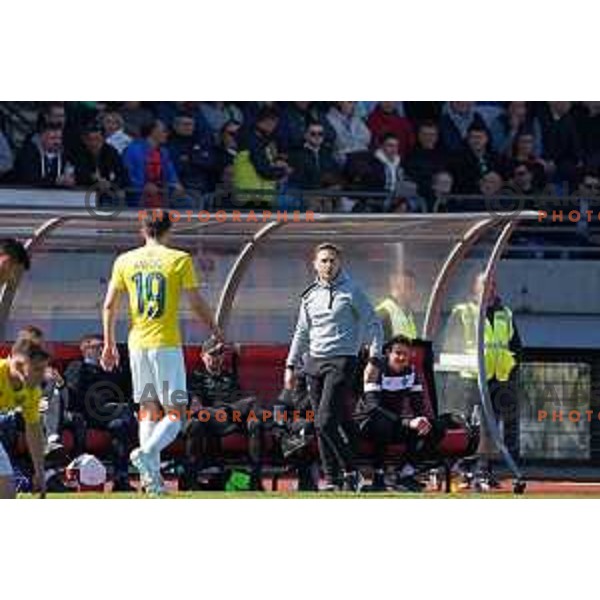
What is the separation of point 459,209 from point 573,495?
10.7ft

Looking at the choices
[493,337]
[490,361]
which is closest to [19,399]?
[490,361]

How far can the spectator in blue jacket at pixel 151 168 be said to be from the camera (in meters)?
19.6

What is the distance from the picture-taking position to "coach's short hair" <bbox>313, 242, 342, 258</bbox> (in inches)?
686

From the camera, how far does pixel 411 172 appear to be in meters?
21.5

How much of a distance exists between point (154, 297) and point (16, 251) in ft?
3.39

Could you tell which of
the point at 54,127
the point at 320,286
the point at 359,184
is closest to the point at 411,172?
the point at 359,184

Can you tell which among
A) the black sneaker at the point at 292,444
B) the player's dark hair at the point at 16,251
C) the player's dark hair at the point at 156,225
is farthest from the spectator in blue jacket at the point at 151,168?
the black sneaker at the point at 292,444

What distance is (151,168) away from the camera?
20.3 metres

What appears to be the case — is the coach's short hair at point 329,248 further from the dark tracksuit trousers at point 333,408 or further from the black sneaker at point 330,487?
the black sneaker at point 330,487

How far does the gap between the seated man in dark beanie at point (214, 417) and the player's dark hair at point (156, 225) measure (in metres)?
0.71

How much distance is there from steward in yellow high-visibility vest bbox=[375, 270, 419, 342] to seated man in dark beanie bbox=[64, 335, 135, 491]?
165cm

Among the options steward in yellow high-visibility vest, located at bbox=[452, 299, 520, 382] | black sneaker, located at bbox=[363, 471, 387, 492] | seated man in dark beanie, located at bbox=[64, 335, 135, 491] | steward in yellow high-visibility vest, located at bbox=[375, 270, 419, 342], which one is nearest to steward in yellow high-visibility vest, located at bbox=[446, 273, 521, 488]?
steward in yellow high-visibility vest, located at bbox=[452, 299, 520, 382]

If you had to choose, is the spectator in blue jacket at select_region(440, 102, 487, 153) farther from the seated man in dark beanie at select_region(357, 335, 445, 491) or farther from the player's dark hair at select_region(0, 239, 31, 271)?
the player's dark hair at select_region(0, 239, 31, 271)

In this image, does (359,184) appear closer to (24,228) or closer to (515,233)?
(515,233)
